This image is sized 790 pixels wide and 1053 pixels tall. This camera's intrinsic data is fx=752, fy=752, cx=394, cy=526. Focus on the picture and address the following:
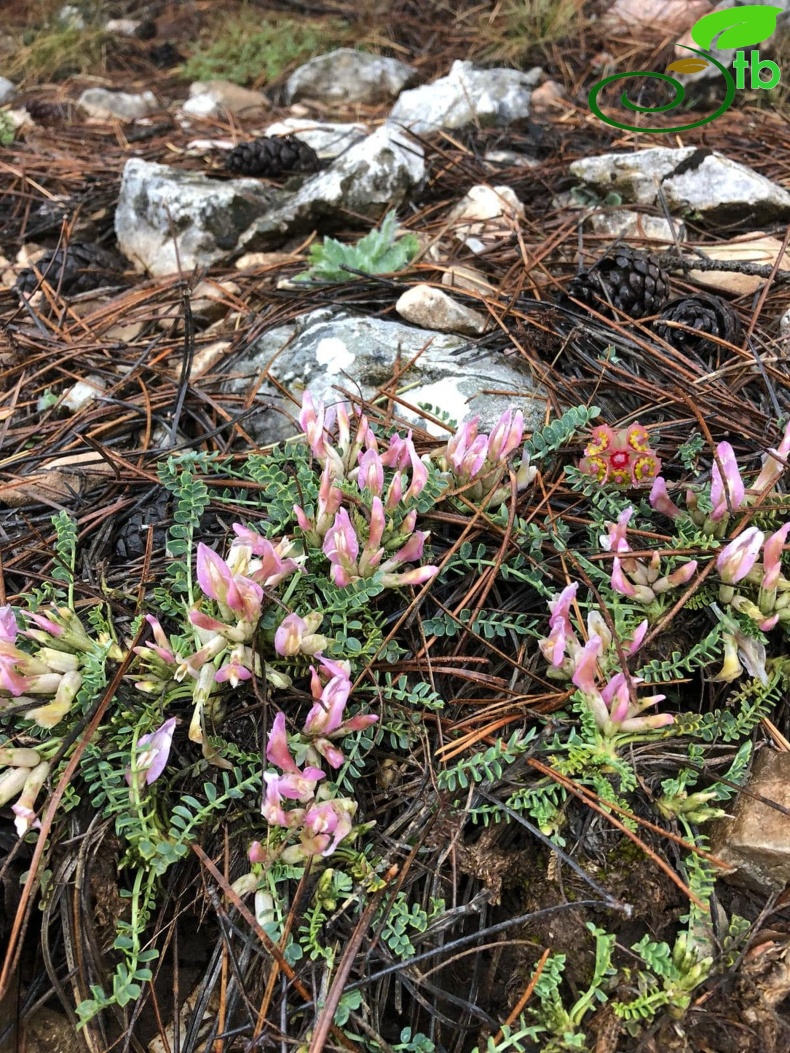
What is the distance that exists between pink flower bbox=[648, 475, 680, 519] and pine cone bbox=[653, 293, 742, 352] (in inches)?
34.7

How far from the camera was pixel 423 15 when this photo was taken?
6527 millimetres

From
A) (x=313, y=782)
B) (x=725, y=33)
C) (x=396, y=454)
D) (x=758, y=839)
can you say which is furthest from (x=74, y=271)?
(x=725, y=33)

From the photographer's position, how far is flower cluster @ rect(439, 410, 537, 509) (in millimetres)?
1998

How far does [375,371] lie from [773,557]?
1.40 m

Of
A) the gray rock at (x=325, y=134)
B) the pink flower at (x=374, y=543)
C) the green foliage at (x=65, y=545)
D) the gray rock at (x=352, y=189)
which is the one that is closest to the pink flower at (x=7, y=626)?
the green foliage at (x=65, y=545)

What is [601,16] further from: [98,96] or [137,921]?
[137,921]

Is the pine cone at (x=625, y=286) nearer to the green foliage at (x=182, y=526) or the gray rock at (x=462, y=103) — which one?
the green foliage at (x=182, y=526)

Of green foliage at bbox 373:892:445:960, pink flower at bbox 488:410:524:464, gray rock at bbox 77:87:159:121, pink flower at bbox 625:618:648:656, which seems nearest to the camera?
green foliage at bbox 373:892:445:960

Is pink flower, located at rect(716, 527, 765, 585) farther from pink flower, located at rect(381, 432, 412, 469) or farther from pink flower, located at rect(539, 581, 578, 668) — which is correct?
pink flower, located at rect(381, 432, 412, 469)

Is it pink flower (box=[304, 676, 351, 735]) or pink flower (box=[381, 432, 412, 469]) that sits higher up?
pink flower (box=[381, 432, 412, 469])

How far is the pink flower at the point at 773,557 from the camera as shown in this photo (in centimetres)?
178

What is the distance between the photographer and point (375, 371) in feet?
8.54

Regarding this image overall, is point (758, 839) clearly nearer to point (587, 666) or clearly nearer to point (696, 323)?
point (587, 666)

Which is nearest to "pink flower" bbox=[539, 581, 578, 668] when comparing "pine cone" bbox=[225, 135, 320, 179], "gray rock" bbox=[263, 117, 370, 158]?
"pine cone" bbox=[225, 135, 320, 179]
